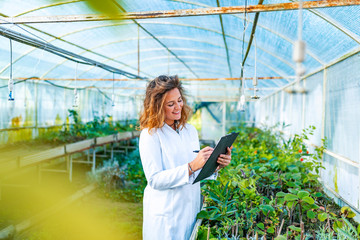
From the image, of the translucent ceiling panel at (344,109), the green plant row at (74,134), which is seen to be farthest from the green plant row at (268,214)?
the green plant row at (74,134)

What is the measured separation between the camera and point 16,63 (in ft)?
22.2

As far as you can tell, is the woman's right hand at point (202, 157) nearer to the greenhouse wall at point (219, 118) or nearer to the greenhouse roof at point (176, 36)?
the greenhouse roof at point (176, 36)

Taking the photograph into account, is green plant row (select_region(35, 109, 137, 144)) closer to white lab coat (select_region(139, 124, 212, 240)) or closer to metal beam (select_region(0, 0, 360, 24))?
metal beam (select_region(0, 0, 360, 24))

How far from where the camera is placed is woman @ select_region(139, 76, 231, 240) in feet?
5.30

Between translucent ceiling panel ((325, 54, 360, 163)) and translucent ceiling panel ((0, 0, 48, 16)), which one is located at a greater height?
translucent ceiling panel ((0, 0, 48, 16))

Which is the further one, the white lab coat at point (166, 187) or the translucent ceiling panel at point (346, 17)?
the translucent ceiling panel at point (346, 17)

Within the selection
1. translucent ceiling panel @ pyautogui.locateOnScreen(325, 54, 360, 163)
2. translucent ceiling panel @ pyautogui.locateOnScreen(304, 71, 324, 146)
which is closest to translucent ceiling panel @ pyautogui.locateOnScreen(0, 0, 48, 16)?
translucent ceiling panel @ pyautogui.locateOnScreen(325, 54, 360, 163)

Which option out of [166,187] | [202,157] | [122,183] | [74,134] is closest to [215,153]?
[202,157]

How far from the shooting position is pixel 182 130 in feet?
6.16

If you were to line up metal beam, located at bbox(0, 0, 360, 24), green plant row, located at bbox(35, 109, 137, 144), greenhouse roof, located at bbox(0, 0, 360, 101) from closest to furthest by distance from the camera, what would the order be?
metal beam, located at bbox(0, 0, 360, 24) → greenhouse roof, located at bbox(0, 0, 360, 101) → green plant row, located at bbox(35, 109, 137, 144)

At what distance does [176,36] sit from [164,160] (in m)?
5.04

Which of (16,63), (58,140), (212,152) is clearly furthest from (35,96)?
(212,152)

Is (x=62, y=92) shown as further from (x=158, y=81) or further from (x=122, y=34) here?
(x=122, y=34)

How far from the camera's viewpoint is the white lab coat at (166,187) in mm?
1568
